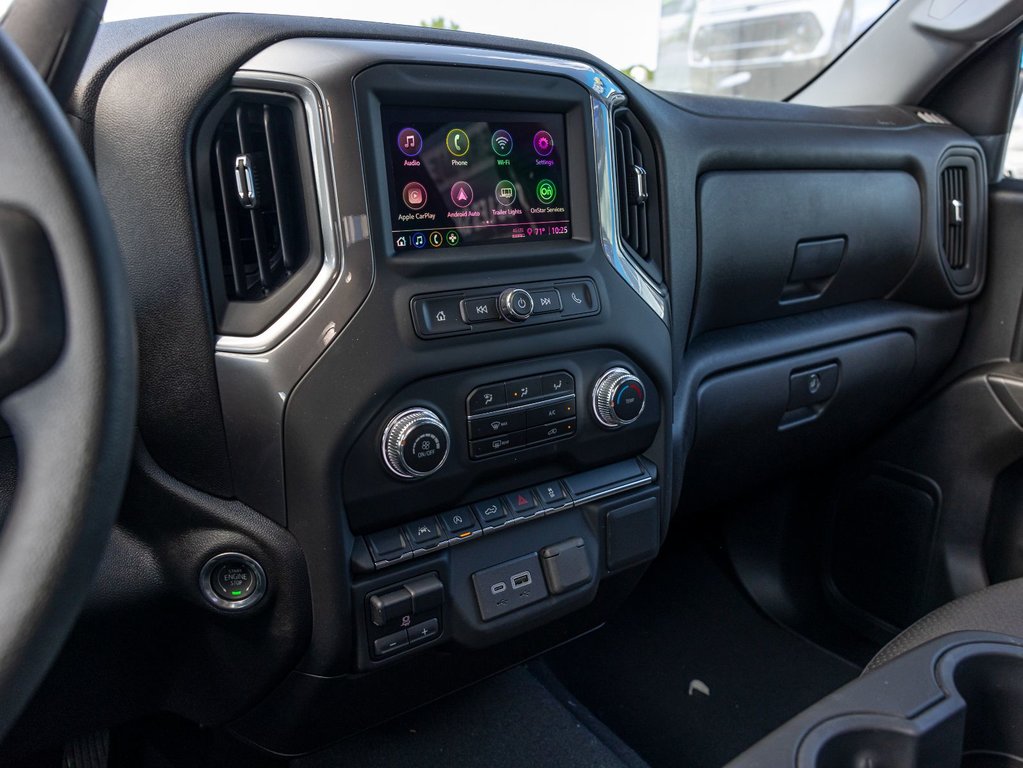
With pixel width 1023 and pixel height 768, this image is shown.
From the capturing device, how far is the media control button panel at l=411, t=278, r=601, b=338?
0.96 meters

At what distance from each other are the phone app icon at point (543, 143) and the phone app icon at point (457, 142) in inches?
3.8

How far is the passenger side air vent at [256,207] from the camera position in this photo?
886 mm

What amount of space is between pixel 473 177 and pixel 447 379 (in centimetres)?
23

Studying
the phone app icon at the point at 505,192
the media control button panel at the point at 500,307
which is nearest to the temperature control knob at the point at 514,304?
the media control button panel at the point at 500,307

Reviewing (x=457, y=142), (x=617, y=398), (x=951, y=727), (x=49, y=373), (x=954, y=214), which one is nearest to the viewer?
(x=49, y=373)

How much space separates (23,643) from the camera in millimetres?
532

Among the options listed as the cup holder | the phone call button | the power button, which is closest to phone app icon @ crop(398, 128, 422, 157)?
the phone call button

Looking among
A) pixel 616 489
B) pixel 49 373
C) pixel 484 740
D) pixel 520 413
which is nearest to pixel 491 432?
pixel 520 413

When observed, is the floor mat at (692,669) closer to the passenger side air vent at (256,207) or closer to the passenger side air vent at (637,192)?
the passenger side air vent at (637,192)

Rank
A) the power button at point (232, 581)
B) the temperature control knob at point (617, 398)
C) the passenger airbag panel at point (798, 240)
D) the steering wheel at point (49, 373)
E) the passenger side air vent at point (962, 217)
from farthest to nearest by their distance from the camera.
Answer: the passenger side air vent at point (962, 217)
the passenger airbag panel at point (798, 240)
the temperature control knob at point (617, 398)
the power button at point (232, 581)
the steering wheel at point (49, 373)

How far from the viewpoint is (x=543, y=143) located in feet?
3.51

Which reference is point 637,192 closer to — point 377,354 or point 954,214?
point 377,354

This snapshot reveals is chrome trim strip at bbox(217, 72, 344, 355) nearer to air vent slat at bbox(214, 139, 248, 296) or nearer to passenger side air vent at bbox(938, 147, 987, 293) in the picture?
air vent slat at bbox(214, 139, 248, 296)

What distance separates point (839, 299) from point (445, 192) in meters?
1.02
